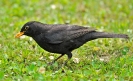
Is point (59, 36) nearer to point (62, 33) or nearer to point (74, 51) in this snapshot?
point (62, 33)

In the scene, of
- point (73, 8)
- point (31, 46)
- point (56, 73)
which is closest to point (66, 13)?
point (73, 8)

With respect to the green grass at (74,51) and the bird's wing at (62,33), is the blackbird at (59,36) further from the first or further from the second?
the green grass at (74,51)

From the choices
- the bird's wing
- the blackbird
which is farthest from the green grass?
the bird's wing

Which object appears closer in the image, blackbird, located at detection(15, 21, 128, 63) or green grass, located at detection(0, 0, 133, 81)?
green grass, located at detection(0, 0, 133, 81)

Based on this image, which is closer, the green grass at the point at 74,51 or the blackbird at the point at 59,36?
the green grass at the point at 74,51

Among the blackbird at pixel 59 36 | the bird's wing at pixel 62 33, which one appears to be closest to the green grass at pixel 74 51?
the blackbird at pixel 59 36

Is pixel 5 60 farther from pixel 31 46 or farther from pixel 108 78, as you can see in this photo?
pixel 108 78

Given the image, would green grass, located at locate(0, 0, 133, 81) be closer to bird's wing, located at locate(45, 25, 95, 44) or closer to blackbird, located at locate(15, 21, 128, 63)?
blackbird, located at locate(15, 21, 128, 63)
